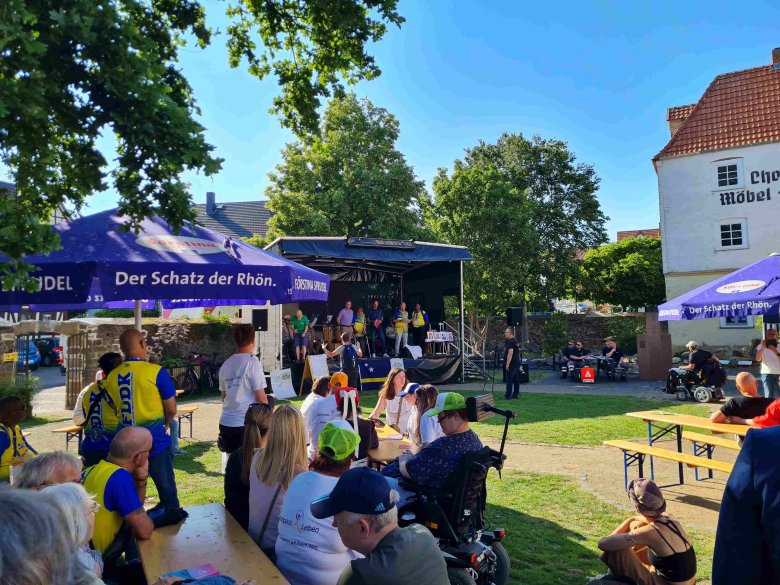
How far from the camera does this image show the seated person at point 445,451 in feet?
13.1

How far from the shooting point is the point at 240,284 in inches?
191

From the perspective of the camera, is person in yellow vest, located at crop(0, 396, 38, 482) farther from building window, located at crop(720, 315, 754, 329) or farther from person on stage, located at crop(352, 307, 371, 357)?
building window, located at crop(720, 315, 754, 329)

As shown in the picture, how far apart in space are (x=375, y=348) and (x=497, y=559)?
14518mm

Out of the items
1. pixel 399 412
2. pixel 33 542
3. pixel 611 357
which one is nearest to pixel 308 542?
pixel 33 542

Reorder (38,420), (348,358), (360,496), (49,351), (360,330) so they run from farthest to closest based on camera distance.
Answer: (49,351) → (360,330) → (348,358) → (38,420) → (360,496)

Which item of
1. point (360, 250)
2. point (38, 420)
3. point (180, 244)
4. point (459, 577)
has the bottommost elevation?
point (38, 420)

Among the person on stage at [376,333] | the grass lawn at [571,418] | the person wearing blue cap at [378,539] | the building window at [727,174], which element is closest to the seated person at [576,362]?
the grass lawn at [571,418]

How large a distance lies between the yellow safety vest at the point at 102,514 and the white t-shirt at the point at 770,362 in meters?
11.2

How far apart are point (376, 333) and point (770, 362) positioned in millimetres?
11117

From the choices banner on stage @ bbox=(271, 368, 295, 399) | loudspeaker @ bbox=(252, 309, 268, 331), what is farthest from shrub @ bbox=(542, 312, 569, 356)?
loudspeaker @ bbox=(252, 309, 268, 331)

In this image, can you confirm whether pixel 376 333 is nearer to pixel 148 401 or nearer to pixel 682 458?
pixel 682 458

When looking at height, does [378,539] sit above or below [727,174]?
below

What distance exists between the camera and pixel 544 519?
585cm

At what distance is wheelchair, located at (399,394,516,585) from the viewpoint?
366 cm
